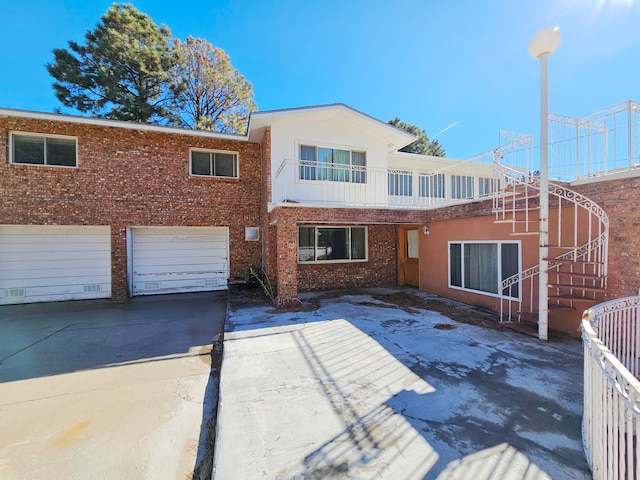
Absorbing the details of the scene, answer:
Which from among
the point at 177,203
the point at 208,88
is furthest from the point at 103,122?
the point at 208,88

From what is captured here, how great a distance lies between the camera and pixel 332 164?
8.92 meters

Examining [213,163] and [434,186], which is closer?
[213,163]

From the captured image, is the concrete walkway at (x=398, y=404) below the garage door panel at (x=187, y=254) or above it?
below

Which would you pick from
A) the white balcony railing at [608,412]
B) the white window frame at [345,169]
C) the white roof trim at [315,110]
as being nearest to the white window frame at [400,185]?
the white window frame at [345,169]

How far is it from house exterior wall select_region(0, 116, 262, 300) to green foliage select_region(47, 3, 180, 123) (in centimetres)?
883

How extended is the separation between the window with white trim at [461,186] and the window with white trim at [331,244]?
16.1ft

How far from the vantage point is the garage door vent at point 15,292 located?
843 cm

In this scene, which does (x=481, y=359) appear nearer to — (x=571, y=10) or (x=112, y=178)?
(x=571, y=10)

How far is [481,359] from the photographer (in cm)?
408

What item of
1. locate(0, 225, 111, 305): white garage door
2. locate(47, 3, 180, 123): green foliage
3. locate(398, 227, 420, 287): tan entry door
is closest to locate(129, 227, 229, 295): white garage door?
locate(0, 225, 111, 305): white garage door

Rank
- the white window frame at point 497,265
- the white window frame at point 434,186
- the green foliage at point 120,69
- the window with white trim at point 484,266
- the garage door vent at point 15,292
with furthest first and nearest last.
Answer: the green foliage at point 120,69, the white window frame at point 434,186, the garage door vent at point 15,292, the window with white trim at point 484,266, the white window frame at point 497,265

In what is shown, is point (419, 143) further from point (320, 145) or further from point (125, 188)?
point (125, 188)

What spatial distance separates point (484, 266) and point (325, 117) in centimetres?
638

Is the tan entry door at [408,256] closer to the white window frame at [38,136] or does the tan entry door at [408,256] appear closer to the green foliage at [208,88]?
the white window frame at [38,136]
